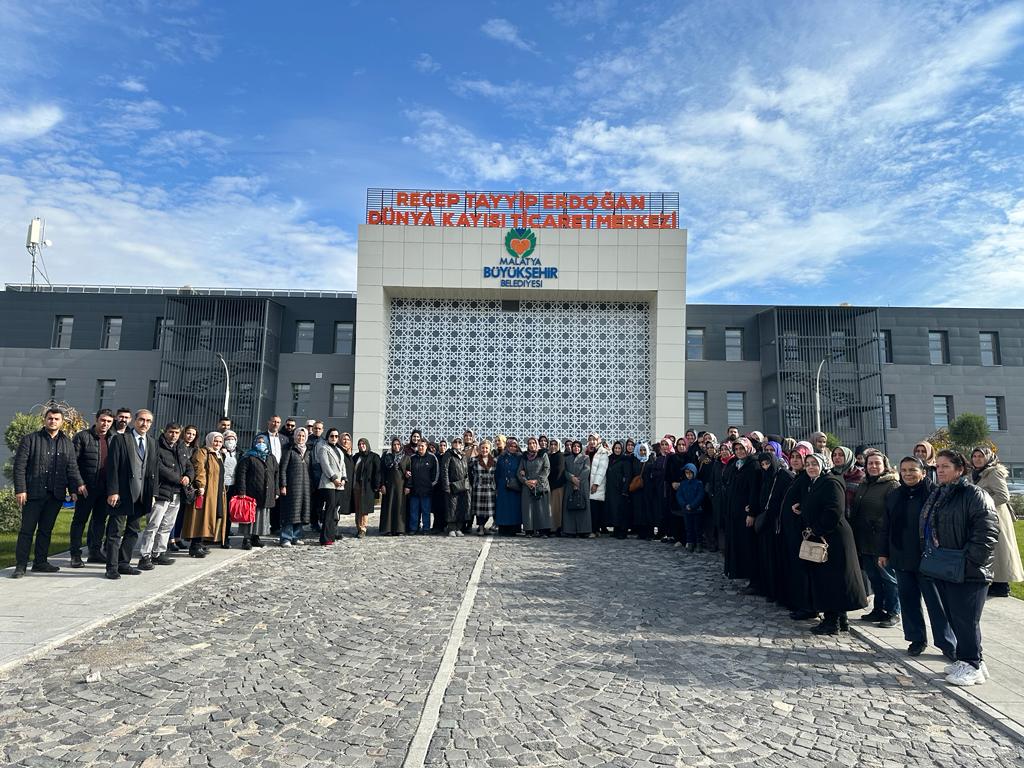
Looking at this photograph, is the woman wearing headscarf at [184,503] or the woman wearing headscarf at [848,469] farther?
the woman wearing headscarf at [184,503]

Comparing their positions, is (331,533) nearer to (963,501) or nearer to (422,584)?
(422,584)

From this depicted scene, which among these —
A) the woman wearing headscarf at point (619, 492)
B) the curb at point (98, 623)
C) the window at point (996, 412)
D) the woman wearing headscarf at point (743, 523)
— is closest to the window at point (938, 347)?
the window at point (996, 412)

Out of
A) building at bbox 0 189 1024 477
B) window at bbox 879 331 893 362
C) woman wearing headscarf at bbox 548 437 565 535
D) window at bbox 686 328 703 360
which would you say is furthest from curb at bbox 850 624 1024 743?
window at bbox 879 331 893 362

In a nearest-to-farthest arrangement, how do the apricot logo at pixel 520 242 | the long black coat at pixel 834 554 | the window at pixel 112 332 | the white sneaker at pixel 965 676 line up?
1. the white sneaker at pixel 965 676
2. the long black coat at pixel 834 554
3. the apricot logo at pixel 520 242
4. the window at pixel 112 332

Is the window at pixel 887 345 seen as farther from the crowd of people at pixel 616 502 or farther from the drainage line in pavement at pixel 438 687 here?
the drainage line in pavement at pixel 438 687

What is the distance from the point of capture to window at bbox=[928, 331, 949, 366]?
3167cm

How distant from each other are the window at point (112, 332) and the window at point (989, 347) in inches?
1610

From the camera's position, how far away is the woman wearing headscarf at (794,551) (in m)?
6.85

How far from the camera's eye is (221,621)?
648cm

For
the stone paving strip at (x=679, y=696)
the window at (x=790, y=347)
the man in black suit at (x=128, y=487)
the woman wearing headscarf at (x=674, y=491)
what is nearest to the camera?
the stone paving strip at (x=679, y=696)

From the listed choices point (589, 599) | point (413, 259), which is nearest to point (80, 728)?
point (589, 599)

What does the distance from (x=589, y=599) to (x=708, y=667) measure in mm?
2382

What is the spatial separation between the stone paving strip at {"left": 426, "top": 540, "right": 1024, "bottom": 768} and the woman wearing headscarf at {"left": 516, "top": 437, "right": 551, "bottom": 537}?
5.52m

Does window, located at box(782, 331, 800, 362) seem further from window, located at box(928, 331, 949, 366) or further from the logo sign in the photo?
the logo sign
